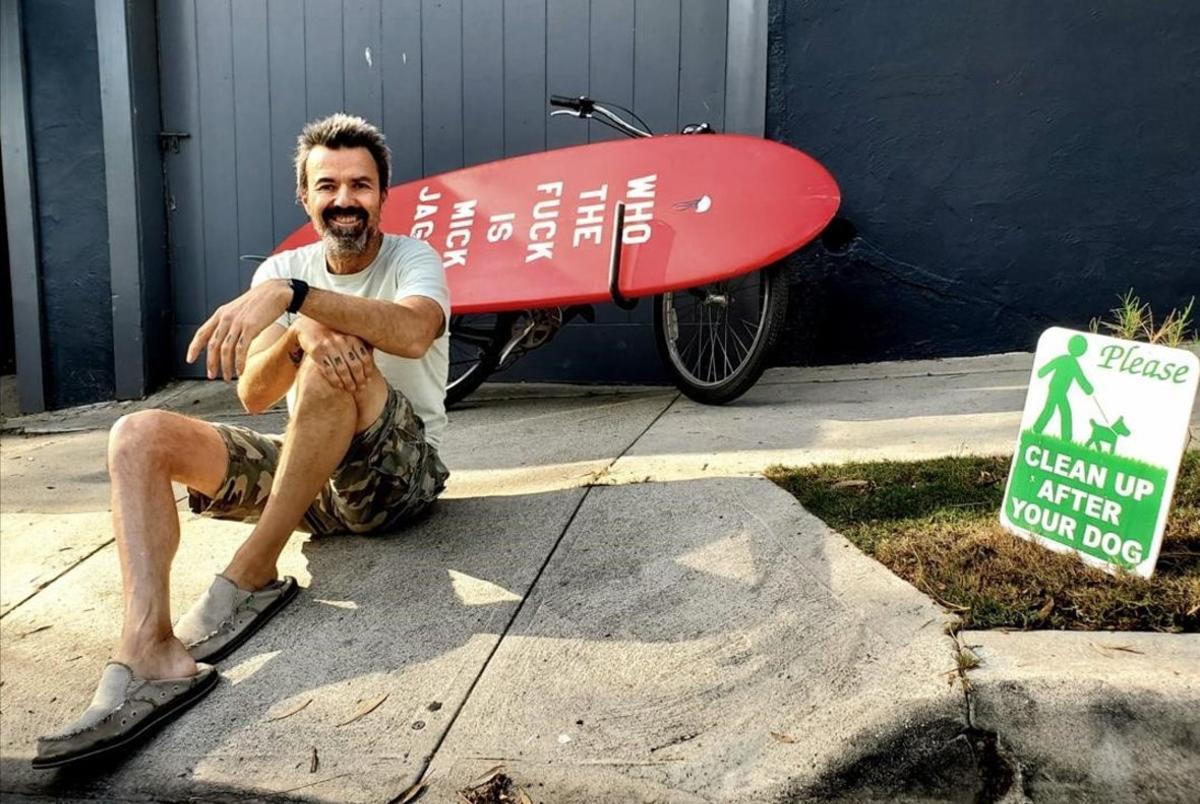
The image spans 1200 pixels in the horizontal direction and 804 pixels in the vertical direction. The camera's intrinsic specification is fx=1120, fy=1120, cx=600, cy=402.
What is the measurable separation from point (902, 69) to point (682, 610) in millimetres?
3248

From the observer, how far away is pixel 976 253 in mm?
4980

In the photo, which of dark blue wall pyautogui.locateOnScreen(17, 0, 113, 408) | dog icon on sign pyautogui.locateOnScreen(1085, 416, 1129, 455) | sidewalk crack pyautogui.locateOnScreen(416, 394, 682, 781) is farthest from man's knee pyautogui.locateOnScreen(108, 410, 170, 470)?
dark blue wall pyautogui.locateOnScreen(17, 0, 113, 408)

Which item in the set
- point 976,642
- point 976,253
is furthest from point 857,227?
point 976,642

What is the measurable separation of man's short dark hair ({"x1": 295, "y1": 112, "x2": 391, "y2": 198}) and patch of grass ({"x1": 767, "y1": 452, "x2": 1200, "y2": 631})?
57.0 inches

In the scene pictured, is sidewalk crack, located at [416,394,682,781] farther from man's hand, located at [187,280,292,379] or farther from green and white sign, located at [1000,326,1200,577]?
green and white sign, located at [1000,326,1200,577]

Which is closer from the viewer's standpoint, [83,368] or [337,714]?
[337,714]

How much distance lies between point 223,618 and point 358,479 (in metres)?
0.47

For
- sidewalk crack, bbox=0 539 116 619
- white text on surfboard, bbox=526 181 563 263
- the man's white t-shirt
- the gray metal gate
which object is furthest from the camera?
the gray metal gate

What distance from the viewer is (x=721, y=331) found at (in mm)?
5023

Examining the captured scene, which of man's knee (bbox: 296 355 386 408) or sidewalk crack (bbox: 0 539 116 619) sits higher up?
man's knee (bbox: 296 355 386 408)

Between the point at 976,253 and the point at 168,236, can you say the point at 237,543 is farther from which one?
the point at 976,253

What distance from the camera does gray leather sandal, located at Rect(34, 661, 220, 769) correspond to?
2.23 metres

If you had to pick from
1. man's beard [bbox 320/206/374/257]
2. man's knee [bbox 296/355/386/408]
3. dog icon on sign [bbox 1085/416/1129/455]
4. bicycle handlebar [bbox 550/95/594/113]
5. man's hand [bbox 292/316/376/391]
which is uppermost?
bicycle handlebar [bbox 550/95/594/113]

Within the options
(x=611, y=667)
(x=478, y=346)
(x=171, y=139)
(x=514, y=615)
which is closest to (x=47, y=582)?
(x=514, y=615)
